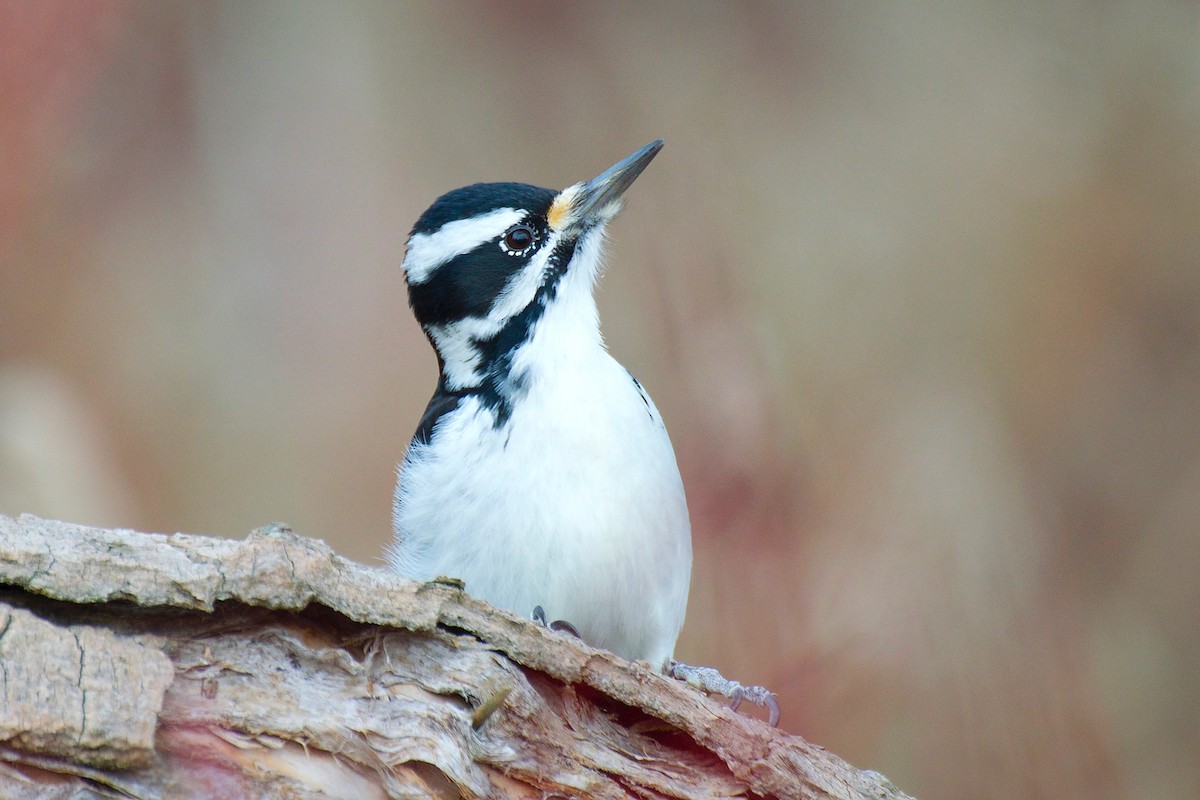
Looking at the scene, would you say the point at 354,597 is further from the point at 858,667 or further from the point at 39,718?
the point at 858,667

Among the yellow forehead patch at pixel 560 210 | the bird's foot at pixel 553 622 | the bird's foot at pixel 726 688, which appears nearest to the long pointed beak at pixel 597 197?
the yellow forehead patch at pixel 560 210

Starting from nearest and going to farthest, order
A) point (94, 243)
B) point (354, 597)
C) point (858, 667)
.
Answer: point (354, 597) → point (858, 667) → point (94, 243)

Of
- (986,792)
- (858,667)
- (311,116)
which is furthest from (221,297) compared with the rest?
(986,792)

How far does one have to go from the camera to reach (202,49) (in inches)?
226

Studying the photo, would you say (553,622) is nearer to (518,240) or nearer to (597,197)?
(518,240)

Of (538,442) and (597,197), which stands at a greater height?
(597,197)

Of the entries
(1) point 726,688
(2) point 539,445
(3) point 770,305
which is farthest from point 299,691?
(3) point 770,305

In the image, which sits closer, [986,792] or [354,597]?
[354,597]

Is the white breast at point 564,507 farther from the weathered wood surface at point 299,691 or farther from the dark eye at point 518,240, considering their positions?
the weathered wood surface at point 299,691

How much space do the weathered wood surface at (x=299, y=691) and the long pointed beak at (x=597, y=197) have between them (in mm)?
1624

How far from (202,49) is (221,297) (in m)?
1.24

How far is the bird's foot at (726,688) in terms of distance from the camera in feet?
11.2

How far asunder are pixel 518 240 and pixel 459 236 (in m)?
0.19

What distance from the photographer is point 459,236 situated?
365cm
